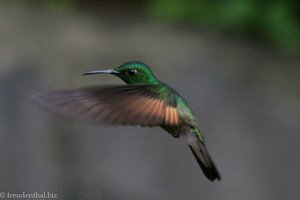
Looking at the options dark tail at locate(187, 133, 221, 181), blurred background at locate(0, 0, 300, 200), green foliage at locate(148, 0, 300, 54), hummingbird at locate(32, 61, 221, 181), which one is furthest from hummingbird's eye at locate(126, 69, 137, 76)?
blurred background at locate(0, 0, 300, 200)

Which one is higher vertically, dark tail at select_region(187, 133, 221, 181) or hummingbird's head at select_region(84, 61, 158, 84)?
hummingbird's head at select_region(84, 61, 158, 84)

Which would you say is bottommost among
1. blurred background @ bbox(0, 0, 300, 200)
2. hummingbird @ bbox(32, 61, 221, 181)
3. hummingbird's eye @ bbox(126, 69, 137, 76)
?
blurred background @ bbox(0, 0, 300, 200)

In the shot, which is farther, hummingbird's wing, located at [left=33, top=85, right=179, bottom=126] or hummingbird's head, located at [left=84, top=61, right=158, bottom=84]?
hummingbird's head, located at [left=84, top=61, right=158, bottom=84]

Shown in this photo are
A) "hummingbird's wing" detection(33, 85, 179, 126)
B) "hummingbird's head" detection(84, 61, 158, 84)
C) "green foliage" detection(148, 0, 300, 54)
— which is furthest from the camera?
"green foliage" detection(148, 0, 300, 54)

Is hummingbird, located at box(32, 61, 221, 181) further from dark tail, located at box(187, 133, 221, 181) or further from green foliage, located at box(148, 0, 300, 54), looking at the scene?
green foliage, located at box(148, 0, 300, 54)

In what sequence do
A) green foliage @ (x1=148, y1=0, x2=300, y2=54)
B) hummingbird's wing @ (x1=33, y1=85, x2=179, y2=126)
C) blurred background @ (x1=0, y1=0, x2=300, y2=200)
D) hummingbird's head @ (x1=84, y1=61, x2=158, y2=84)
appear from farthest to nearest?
blurred background @ (x1=0, y1=0, x2=300, y2=200), green foliage @ (x1=148, y1=0, x2=300, y2=54), hummingbird's head @ (x1=84, y1=61, x2=158, y2=84), hummingbird's wing @ (x1=33, y1=85, x2=179, y2=126)
